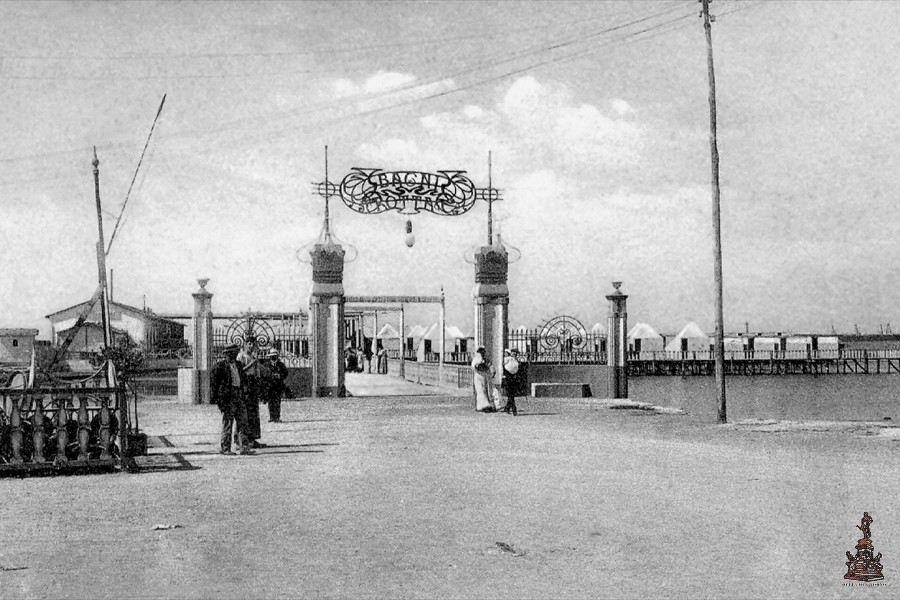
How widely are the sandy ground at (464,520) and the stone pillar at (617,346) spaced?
1070 cm

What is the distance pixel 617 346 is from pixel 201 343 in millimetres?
10647

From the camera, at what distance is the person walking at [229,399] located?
12727mm

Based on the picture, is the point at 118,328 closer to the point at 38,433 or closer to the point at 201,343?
the point at 201,343

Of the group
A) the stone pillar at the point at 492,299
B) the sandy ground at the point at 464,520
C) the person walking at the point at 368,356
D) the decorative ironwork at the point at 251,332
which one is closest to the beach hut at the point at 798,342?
the person walking at the point at 368,356

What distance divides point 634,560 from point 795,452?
693cm

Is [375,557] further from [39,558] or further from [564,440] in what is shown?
[564,440]

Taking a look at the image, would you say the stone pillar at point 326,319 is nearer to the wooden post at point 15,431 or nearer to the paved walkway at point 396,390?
the paved walkway at point 396,390

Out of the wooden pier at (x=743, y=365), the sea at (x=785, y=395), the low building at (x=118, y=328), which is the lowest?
the sea at (x=785, y=395)

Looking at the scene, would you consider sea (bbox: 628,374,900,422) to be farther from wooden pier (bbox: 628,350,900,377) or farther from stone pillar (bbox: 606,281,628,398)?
stone pillar (bbox: 606,281,628,398)

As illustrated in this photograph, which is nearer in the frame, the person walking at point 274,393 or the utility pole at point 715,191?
the person walking at point 274,393

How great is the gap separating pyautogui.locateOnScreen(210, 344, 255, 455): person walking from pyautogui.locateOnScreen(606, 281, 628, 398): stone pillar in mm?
13985

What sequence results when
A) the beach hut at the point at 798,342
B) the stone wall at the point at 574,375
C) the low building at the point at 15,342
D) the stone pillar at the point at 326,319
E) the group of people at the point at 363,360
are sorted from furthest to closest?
the beach hut at the point at 798,342, the low building at the point at 15,342, the group of people at the point at 363,360, the stone wall at the point at 574,375, the stone pillar at the point at 326,319

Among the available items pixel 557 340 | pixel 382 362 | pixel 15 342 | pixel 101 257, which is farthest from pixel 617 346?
pixel 15 342

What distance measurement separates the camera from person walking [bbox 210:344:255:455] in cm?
1273
